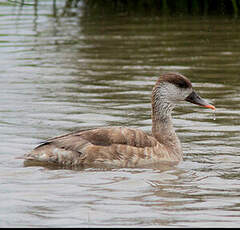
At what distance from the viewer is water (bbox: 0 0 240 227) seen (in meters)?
7.62

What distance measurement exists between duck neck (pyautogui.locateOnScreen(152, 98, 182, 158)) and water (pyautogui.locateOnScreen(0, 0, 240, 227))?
0.34 metres

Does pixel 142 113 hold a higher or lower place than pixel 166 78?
lower

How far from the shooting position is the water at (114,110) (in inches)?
300

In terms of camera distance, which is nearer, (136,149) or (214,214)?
(214,214)

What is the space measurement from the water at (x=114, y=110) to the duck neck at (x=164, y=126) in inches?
13.3

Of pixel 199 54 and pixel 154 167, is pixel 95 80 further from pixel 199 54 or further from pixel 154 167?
pixel 154 167

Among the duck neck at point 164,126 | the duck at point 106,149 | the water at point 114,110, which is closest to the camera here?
the water at point 114,110

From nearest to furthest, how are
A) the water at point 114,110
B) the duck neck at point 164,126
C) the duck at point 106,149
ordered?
the water at point 114,110, the duck at point 106,149, the duck neck at point 164,126

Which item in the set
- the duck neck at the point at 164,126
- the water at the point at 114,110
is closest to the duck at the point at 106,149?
the duck neck at the point at 164,126

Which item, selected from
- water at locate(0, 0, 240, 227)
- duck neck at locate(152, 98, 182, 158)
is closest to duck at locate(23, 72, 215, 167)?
duck neck at locate(152, 98, 182, 158)

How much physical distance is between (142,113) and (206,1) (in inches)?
404

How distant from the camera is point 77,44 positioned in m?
19.1

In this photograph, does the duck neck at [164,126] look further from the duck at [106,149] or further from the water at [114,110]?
the water at [114,110]

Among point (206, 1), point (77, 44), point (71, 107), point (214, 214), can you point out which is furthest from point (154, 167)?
point (206, 1)
